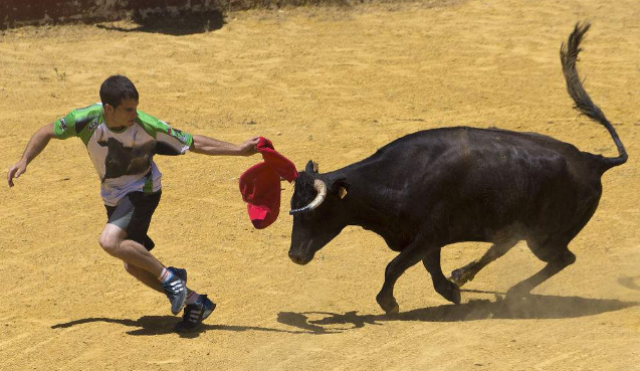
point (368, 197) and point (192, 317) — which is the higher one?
point (368, 197)

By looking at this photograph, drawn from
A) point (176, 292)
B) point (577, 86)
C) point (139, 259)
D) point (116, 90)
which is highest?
point (116, 90)

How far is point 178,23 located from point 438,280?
10282 millimetres

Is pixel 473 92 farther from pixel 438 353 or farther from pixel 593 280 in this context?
pixel 438 353

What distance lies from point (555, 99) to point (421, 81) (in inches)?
76.2

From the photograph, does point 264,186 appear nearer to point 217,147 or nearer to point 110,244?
point 217,147

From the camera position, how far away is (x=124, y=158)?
7.18 m

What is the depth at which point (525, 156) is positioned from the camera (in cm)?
808

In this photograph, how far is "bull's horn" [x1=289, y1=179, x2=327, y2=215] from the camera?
24.8 ft

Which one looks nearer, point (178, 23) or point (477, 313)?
point (477, 313)

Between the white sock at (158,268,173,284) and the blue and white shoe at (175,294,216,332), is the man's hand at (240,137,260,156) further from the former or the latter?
the blue and white shoe at (175,294,216,332)

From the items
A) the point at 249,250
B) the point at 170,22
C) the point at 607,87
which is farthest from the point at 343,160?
the point at 170,22

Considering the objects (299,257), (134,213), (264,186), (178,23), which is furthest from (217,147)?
(178,23)

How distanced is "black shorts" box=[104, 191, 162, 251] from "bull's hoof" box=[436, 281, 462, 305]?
2182mm

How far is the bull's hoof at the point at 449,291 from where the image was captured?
807 centimetres
